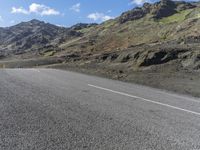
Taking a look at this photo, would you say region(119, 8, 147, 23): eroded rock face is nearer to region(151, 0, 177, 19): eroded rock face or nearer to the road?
region(151, 0, 177, 19): eroded rock face

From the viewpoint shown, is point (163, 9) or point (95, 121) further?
point (163, 9)

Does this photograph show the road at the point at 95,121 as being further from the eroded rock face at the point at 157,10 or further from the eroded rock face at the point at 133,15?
the eroded rock face at the point at 133,15

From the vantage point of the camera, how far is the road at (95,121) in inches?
263

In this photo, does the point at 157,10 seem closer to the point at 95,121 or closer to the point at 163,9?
the point at 163,9

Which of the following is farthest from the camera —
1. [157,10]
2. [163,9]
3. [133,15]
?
[133,15]

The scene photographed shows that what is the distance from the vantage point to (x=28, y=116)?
29.0 feet

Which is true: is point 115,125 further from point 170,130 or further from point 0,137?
point 0,137

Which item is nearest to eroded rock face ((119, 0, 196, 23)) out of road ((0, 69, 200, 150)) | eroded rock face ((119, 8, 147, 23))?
eroded rock face ((119, 8, 147, 23))

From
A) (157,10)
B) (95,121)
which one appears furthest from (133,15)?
(95,121)

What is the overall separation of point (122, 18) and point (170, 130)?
378 ft

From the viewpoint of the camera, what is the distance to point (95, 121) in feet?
27.6

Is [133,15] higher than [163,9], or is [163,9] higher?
[163,9]

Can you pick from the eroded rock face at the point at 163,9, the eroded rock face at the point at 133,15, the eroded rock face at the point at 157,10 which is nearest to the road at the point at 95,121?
the eroded rock face at the point at 157,10

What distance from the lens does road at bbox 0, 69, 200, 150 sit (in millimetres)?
6680
